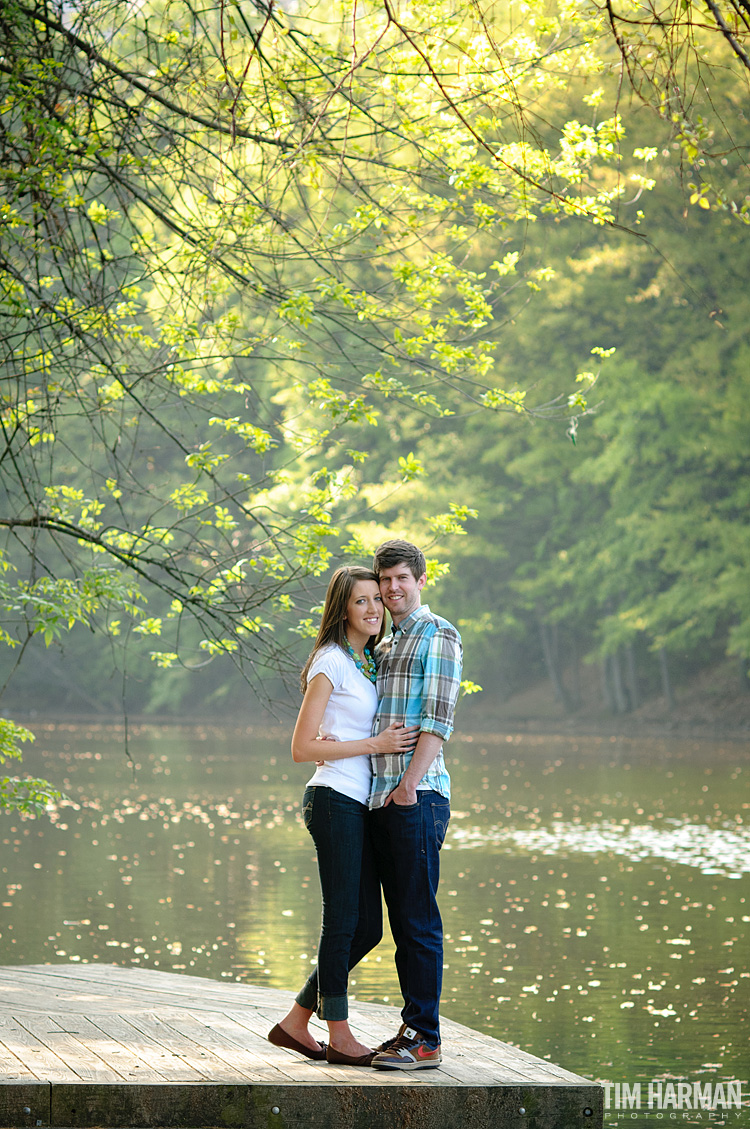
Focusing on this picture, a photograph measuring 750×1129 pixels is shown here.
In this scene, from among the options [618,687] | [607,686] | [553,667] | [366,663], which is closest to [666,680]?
[618,687]

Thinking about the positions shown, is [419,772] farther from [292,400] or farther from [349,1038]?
[292,400]

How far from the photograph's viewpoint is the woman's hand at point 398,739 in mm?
4406

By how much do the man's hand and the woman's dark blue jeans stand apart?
169mm

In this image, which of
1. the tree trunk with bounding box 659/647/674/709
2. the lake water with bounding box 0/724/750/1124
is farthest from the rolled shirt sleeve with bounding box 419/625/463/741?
the tree trunk with bounding box 659/647/674/709

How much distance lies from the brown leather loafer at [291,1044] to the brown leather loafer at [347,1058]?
70 mm

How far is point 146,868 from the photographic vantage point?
1407 centimetres

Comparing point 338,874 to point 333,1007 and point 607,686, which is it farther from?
point 607,686

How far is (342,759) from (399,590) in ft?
1.97

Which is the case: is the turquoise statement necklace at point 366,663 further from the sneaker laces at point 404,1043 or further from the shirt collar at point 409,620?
the sneaker laces at point 404,1043

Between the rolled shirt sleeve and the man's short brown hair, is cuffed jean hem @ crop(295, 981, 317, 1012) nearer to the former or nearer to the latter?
the rolled shirt sleeve

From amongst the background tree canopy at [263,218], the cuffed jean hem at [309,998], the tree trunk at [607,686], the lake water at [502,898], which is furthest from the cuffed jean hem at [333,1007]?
the tree trunk at [607,686]

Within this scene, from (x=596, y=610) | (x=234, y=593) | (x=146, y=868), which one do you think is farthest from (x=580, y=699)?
(x=234, y=593)

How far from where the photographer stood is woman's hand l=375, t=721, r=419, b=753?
4.41 m

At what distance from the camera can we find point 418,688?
4488 millimetres
